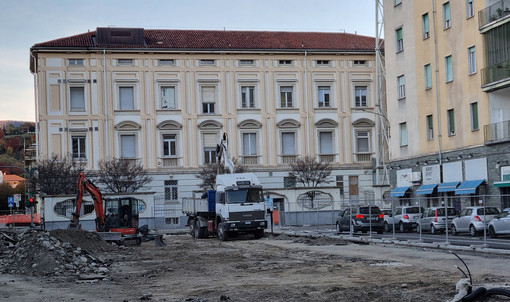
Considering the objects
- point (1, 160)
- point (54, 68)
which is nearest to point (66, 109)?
point (54, 68)

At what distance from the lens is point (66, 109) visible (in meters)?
62.6

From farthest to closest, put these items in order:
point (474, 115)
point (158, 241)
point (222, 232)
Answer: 1. point (474, 115)
2. point (222, 232)
3. point (158, 241)

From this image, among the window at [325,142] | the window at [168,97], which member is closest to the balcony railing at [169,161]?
the window at [168,97]

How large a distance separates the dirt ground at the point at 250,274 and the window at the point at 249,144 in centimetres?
3386

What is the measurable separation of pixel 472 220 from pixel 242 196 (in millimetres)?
15225

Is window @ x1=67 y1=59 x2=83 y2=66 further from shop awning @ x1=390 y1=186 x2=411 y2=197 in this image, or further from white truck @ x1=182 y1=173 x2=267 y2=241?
shop awning @ x1=390 y1=186 x2=411 y2=197

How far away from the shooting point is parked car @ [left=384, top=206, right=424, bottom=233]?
31.2 m

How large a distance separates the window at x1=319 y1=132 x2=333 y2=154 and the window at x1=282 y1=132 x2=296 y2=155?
2.33 meters

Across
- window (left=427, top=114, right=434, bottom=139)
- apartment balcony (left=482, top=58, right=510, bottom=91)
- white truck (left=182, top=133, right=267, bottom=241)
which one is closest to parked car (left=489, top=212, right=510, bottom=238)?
apartment balcony (left=482, top=58, right=510, bottom=91)

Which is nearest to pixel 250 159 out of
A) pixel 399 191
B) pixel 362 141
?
pixel 362 141

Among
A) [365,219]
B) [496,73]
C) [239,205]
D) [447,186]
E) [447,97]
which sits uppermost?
[496,73]

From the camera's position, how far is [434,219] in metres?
29.2

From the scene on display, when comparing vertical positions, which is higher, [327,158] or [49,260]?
[327,158]

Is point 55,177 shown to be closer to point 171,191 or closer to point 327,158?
point 171,191
